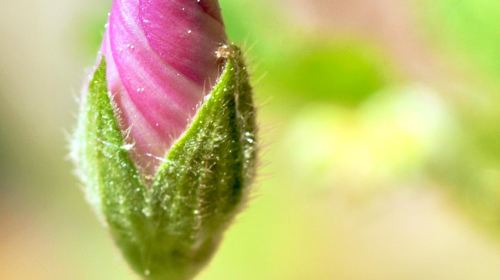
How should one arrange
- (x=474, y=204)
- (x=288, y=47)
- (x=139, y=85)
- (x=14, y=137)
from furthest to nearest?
(x=14, y=137) < (x=288, y=47) < (x=474, y=204) < (x=139, y=85)

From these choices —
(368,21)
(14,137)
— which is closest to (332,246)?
(368,21)

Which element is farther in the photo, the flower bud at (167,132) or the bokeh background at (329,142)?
the bokeh background at (329,142)

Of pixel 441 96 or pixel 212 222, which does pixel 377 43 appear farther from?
pixel 212 222

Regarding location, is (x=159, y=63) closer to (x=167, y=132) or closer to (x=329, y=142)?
(x=167, y=132)

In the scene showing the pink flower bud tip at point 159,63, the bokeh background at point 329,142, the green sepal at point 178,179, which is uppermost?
the bokeh background at point 329,142

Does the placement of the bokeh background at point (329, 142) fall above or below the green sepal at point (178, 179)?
above
